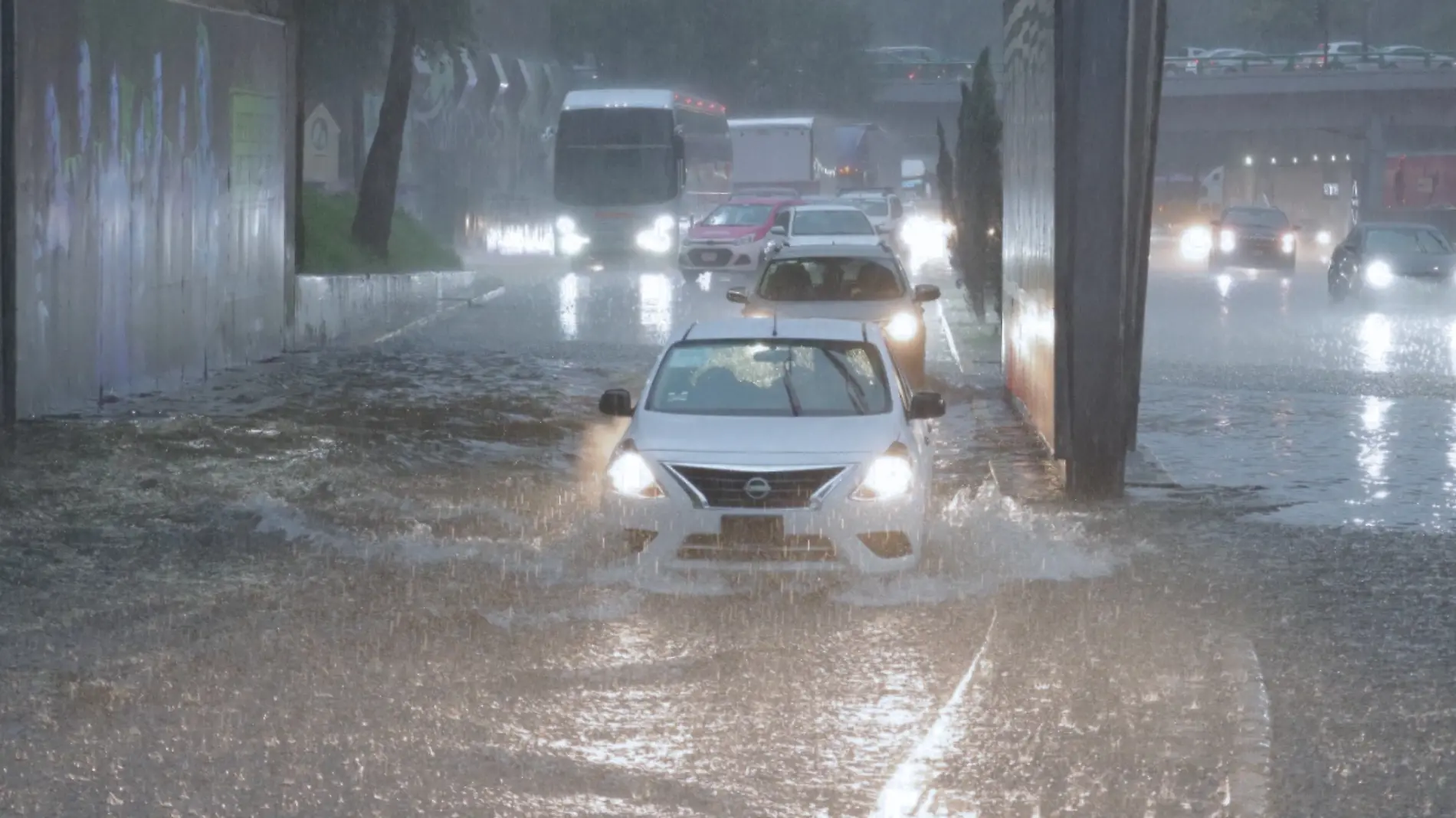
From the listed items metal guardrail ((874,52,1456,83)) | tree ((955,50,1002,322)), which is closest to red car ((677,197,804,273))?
tree ((955,50,1002,322))

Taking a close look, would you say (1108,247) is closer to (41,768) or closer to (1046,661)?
(1046,661)

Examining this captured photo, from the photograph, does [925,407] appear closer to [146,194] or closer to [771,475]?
[771,475]

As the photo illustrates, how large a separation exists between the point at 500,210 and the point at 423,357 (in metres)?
35.8

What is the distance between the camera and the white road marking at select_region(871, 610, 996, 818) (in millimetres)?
6688

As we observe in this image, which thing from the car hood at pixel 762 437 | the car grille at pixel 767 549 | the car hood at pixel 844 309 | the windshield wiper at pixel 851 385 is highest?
the car hood at pixel 844 309

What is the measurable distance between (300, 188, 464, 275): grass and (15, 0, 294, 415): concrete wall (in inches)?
260

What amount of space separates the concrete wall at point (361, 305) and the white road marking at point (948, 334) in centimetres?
764

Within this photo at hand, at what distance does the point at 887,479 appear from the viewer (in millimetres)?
10430

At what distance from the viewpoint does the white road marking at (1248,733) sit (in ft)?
22.4

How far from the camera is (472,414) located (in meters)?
19.1

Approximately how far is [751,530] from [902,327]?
9.40 m

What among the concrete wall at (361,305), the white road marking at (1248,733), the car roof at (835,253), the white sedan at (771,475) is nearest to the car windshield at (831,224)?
the concrete wall at (361,305)

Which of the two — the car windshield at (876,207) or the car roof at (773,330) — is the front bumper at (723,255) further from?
the car roof at (773,330)

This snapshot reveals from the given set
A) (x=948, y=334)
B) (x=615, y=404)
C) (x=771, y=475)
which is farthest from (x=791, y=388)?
(x=948, y=334)
